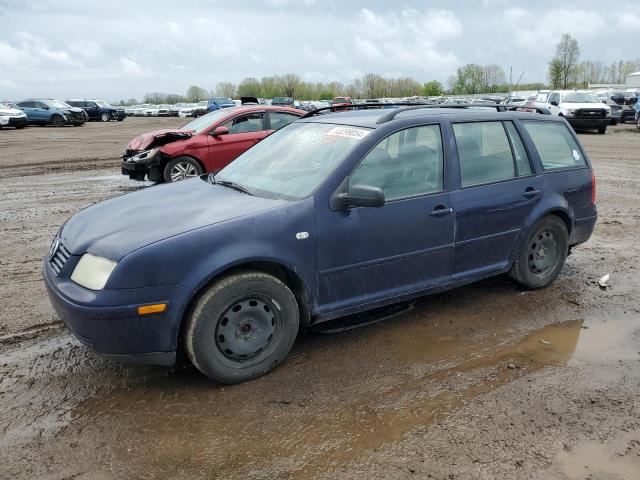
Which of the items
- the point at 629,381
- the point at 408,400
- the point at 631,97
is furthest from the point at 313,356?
the point at 631,97

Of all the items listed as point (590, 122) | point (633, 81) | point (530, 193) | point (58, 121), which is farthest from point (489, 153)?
point (633, 81)

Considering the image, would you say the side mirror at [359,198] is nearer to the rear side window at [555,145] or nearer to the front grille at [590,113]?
the rear side window at [555,145]

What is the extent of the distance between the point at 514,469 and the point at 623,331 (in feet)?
7.22

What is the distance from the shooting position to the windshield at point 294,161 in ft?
12.5

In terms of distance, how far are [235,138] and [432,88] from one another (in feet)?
352

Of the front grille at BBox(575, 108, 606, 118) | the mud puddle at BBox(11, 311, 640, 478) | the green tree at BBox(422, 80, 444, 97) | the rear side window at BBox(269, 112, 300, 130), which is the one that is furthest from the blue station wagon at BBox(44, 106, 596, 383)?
the green tree at BBox(422, 80, 444, 97)

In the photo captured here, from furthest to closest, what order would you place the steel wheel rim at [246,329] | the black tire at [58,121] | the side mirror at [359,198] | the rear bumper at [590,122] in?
the black tire at [58,121]
the rear bumper at [590,122]
the side mirror at [359,198]
the steel wheel rim at [246,329]

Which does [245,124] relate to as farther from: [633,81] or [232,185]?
[633,81]

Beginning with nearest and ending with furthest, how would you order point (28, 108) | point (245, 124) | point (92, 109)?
point (245, 124), point (28, 108), point (92, 109)

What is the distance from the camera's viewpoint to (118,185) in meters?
11.5

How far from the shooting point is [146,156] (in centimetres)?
1035

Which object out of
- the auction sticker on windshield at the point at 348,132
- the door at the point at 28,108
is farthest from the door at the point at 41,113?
the auction sticker on windshield at the point at 348,132

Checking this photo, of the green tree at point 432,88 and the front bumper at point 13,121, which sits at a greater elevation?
the green tree at point 432,88

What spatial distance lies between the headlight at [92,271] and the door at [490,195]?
8.22 ft
